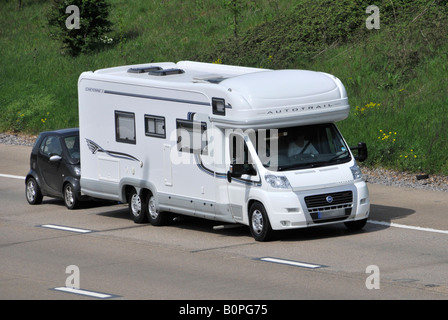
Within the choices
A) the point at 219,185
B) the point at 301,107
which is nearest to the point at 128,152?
the point at 219,185

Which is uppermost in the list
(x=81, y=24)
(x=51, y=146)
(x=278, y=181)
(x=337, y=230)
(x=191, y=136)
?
(x=81, y=24)

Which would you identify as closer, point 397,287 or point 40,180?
point 397,287

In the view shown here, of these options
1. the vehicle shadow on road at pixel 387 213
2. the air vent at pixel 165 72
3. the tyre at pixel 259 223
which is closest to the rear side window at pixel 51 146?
the air vent at pixel 165 72

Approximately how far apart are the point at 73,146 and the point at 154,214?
3.76 m

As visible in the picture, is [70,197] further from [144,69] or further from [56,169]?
[144,69]

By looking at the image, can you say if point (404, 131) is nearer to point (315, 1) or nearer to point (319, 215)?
point (319, 215)

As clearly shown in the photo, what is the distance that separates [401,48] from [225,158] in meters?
13.4

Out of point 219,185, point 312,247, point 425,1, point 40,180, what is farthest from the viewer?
point 425,1

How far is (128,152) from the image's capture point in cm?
1886

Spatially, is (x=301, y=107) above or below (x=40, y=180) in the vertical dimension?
above

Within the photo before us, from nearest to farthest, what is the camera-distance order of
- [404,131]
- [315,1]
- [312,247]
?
[312,247], [404,131], [315,1]

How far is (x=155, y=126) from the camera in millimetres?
18172
